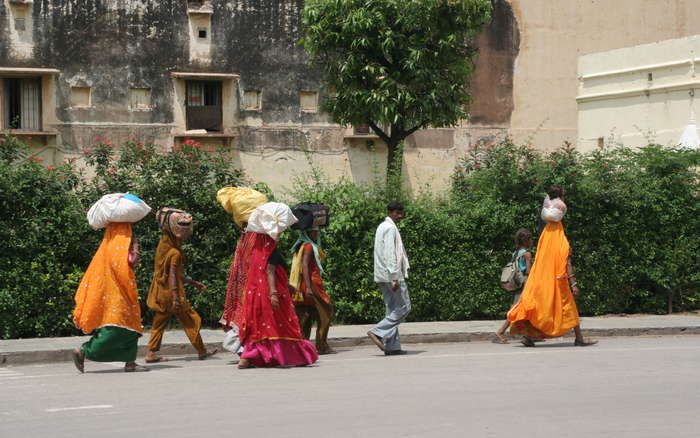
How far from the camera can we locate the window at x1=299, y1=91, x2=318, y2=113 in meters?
31.6

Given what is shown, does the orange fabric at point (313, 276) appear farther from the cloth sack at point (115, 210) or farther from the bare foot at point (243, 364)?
the cloth sack at point (115, 210)

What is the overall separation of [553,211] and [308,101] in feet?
61.1

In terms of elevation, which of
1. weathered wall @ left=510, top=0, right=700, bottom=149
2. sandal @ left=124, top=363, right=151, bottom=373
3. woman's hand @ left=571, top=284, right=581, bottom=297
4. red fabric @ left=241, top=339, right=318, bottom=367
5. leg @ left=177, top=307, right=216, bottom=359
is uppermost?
weathered wall @ left=510, top=0, right=700, bottom=149

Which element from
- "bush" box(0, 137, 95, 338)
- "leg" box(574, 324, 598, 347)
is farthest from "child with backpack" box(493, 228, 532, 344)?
"bush" box(0, 137, 95, 338)

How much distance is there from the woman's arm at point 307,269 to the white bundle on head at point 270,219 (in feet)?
3.22

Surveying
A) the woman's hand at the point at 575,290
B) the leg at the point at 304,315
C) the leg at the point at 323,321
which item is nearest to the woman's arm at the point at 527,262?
the woman's hand at the point at 575,290

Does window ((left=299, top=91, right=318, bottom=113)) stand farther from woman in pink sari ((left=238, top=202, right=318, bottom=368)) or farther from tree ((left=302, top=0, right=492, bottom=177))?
woman in pink sari ((left=238, top=202, right=318, bottom=368))

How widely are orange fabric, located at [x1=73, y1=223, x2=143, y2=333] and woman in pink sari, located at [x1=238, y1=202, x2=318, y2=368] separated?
1.22 m

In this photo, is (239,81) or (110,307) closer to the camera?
(110,307)

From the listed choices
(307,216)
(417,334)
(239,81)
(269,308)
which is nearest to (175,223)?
(269,308)

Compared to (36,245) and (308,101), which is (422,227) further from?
(308,101)

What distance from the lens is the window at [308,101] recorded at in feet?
104

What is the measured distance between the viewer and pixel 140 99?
30.1 meters

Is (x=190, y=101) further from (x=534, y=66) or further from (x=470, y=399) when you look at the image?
(x=470, y=399)
